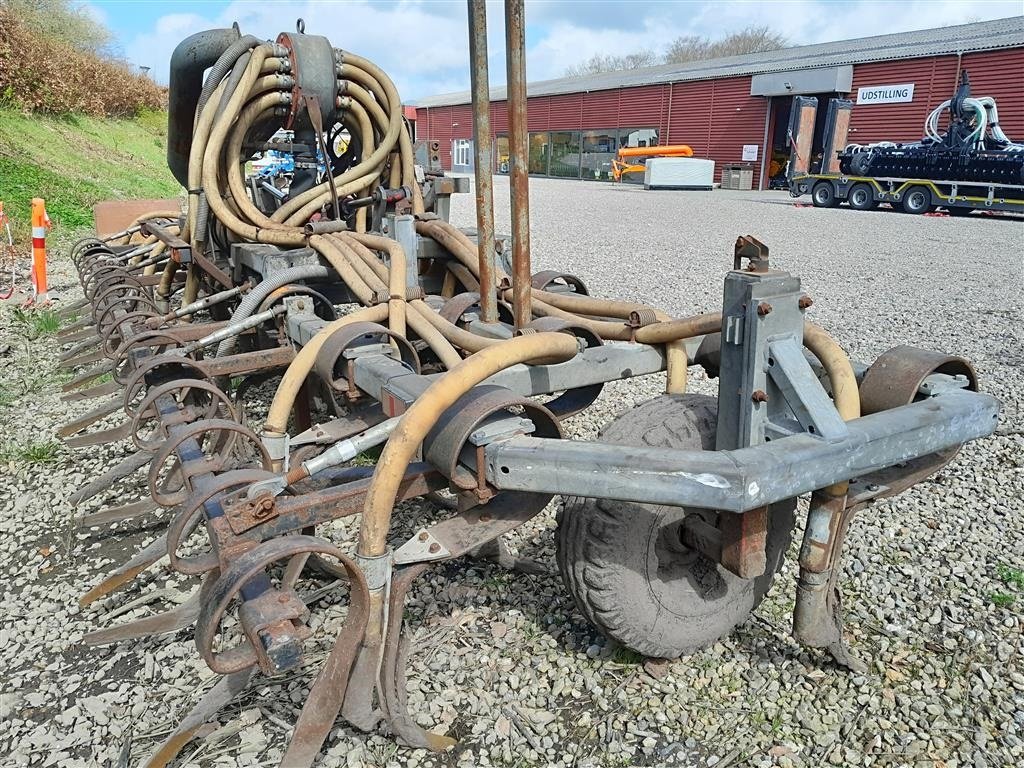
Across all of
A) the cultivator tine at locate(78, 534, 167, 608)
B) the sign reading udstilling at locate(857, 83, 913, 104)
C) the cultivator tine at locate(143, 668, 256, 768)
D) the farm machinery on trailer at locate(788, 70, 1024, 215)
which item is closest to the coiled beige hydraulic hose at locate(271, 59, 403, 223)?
the cultivator tine at locate(78, 534, 167, 608)

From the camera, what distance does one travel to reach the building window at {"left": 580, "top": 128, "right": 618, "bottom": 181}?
30.6 m

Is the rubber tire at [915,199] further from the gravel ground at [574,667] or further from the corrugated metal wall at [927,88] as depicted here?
the gravel ground at [574,667]

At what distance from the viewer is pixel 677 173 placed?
24531 mm

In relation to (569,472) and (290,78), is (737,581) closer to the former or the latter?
(569,472)

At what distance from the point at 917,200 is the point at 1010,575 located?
52.2ft

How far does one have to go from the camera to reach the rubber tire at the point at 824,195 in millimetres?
17922

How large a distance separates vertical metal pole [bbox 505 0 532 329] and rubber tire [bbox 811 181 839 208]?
17.5m

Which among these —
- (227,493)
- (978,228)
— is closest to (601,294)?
(227,493)

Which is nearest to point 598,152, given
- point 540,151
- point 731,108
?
point 540,151

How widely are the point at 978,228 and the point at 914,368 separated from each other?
13874 mm

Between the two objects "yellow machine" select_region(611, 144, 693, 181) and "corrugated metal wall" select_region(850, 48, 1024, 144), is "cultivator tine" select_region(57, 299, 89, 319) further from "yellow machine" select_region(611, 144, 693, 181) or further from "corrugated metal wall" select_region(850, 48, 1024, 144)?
"yellow machine" select_region(611, 144, 693, 181)

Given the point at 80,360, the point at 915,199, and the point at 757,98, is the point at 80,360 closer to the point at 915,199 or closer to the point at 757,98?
the point at 915,199

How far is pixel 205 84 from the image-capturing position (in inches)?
158

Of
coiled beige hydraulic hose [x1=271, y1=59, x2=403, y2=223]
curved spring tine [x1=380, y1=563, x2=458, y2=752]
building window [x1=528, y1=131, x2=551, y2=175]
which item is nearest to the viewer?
curved spring tine [x1=380, y1=563, x2=458, y2=752]
